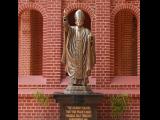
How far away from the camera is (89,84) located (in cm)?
1548

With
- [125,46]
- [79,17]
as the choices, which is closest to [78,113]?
[79,17]

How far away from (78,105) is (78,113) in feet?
0.64

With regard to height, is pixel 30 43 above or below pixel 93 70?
above

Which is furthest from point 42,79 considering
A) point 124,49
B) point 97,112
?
point 124,49

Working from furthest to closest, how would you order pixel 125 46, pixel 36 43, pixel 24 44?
pixel 36 43
pixel 24 44
pixel 125 46

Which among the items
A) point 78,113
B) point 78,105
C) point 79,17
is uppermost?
point 79,17

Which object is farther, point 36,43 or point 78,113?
point 36,43

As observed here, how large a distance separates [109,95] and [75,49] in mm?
1718

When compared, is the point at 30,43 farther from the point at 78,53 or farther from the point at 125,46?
the point at 78,53

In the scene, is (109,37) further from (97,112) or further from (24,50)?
(24,50)

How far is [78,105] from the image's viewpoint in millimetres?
14273

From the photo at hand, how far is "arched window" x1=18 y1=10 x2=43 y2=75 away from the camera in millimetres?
17594

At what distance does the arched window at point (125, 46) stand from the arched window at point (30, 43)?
240 centimetres

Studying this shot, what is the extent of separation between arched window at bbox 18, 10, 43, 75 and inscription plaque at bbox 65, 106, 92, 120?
11.9ft
